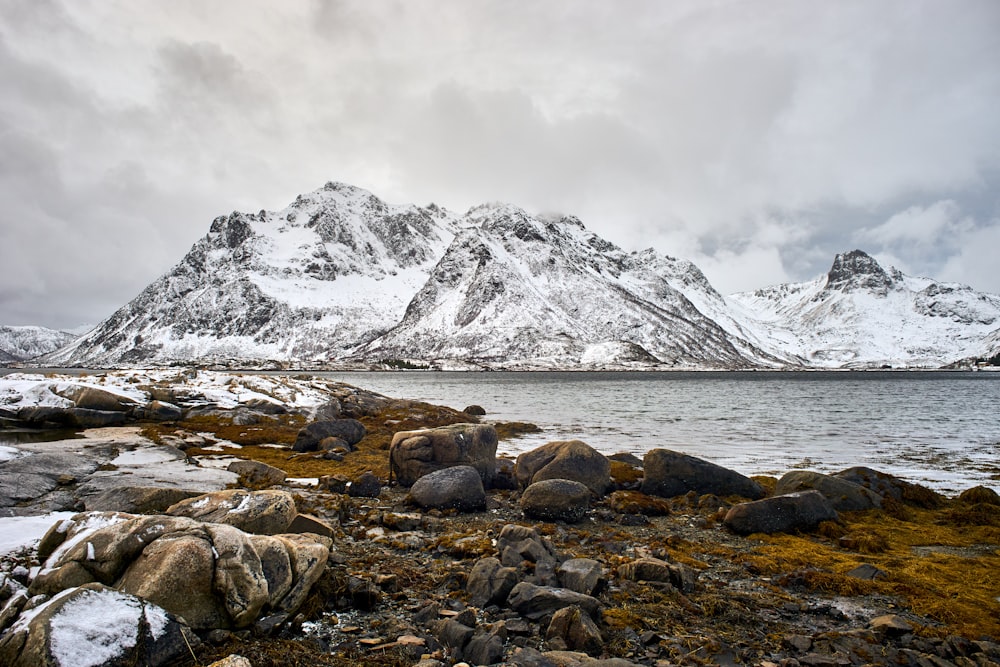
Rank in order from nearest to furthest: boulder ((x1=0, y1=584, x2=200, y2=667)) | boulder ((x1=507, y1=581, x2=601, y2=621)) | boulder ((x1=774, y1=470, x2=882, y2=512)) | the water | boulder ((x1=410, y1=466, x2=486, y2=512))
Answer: boulder ((x1=0, y1=584, x2=200, y2=667)) → boulder ((x1=507, y1=581, x2=601, y2=621)) → boulder ((x1=410, y1=466, x2=486, y2=512)) → boulder ((x1=774, y1=470, x2=882, y2=512)) → the water

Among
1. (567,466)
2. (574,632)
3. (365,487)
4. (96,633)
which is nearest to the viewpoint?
(96,633)

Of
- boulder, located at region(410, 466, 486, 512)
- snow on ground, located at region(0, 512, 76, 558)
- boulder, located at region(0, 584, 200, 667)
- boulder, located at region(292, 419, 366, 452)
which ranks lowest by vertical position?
boulder, located at region(292, 419, 366, 452)

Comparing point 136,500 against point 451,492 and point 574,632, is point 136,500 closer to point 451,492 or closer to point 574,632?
point 451,492

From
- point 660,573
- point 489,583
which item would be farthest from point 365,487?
point 660,573

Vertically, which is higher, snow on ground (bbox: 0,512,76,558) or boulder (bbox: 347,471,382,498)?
snow on ground (bbox: 0,512,76,558)

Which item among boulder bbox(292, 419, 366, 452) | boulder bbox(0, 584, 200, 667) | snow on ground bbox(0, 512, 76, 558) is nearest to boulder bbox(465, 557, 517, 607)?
boulder bbox(0, 584, 200, 667)

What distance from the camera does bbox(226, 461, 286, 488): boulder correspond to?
691 inches

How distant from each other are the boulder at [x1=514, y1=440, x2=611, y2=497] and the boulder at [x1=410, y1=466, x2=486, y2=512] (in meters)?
2.69

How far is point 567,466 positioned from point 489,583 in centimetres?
915

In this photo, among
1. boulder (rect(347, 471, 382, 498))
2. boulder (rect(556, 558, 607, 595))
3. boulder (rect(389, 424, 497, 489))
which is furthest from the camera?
boulder (rect(389, 424, 497, 489))

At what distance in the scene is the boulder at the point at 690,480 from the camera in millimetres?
17734

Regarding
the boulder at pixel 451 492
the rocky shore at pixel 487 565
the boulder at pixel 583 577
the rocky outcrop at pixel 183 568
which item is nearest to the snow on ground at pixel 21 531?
the rocky shore at pixel 487 565

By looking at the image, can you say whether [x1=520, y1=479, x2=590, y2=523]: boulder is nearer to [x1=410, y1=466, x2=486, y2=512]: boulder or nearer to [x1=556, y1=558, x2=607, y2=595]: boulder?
[x1=410, y1=466, x2=486, y2=512]: boulder

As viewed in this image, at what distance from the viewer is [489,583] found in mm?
9102
